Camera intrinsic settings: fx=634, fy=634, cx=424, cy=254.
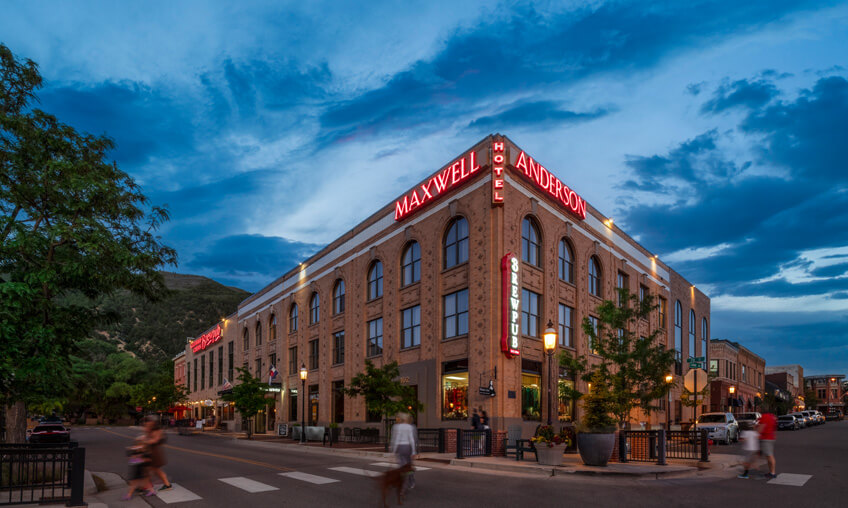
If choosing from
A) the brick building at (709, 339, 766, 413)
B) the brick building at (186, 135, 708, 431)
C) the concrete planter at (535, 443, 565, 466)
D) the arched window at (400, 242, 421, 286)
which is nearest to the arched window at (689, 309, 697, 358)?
the brick building at (709, 339, 766, 413)

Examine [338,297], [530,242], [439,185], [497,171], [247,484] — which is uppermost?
[439,185]

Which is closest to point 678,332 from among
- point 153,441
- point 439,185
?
point 439,185

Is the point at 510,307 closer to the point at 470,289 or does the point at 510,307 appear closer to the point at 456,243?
the point at 470,289

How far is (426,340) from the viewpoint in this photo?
3275 cm

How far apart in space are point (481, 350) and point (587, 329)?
17.5 feet

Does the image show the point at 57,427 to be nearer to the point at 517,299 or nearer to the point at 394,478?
the point at 517,299

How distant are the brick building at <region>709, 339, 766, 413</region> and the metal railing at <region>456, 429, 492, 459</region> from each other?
44101mm

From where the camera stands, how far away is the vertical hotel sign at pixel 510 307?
92.2 ft

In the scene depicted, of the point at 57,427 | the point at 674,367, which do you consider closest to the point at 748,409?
the point at 674,367

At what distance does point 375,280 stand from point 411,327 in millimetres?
5836

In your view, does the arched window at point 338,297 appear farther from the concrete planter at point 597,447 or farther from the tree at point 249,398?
the concrete planter at point 597,447

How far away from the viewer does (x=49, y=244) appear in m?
15.7

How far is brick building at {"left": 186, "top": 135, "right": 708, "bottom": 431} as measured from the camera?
29.0m

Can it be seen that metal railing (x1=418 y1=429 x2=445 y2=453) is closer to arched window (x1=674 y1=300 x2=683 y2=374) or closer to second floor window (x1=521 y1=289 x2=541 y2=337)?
second floor window (x1=521 y1=289 x2=541 y2=337)
